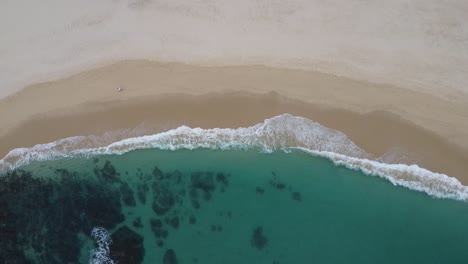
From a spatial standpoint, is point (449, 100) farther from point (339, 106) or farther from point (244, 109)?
point (244, 109)

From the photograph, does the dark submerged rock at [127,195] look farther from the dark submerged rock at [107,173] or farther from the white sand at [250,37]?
the white sand at [250,37]

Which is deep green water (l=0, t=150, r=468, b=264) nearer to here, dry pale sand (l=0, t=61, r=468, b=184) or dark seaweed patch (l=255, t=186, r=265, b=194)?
dark seaweed patch (l=255, t=186, r=265, b=194)

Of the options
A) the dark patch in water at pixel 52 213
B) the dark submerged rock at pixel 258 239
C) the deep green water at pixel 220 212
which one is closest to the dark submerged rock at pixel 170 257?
the deep green water at pixel 220 212

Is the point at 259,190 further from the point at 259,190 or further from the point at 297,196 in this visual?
the point at 297,196

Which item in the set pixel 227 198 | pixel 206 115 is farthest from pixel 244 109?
pixel 227 198

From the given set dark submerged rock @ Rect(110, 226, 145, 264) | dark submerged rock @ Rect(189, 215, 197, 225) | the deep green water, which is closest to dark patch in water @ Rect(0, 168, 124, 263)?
the deep green water

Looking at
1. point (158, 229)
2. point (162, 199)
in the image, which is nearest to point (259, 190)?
point (162, 199)
